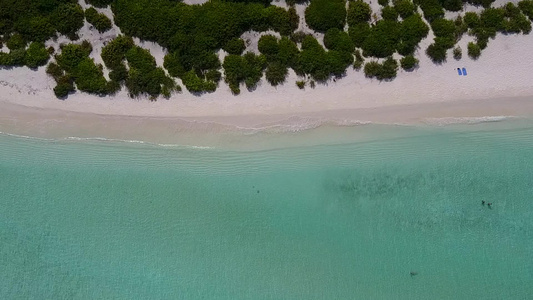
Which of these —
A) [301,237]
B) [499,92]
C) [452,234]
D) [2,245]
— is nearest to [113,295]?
[2,245]

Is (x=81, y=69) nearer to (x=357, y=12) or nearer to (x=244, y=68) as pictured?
(x=244, y=68)

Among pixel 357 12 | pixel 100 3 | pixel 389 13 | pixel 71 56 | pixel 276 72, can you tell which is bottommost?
pixel 276 72

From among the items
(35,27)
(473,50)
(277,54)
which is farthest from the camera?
(473,50)

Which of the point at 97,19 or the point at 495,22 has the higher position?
the point at 97,19

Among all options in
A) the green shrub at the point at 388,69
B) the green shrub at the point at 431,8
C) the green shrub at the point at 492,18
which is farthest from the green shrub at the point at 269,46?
the green shrub at the point at 492,18

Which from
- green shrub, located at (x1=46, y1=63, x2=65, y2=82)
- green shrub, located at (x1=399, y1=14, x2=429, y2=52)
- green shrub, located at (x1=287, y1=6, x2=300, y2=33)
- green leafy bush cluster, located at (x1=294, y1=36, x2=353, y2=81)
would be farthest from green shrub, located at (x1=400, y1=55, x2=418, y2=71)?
green shrub, located at (x1=46, y1=63, x2=65, y2=82)

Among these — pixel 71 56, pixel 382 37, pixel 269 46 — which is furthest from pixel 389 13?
pixel 71 56

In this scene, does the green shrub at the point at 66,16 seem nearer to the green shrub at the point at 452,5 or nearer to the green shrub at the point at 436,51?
the green shrub at the point at 436,51

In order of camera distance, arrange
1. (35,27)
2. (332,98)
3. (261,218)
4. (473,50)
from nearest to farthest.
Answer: (35,27) < (473,50) < (332,98) < (261,218)
